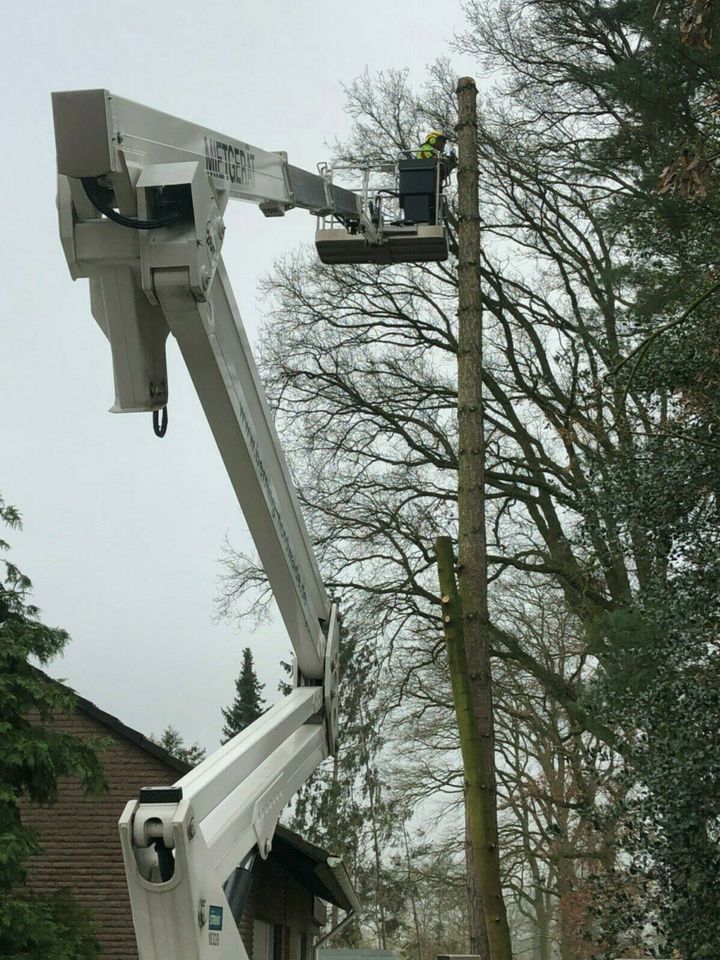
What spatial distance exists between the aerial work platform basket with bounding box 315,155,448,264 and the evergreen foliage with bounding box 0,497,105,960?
4.35 m

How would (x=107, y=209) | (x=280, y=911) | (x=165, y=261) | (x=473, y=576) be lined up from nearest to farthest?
1. (x=107, y=209)
2. (x=165, y=261)
3. (x=473, y=576)
4. (x=280, y=911)

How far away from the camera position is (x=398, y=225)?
1101cm

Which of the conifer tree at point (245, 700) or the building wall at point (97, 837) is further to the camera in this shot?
the conifer tree at point (245, 700)

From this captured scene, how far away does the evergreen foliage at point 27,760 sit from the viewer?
450 inches

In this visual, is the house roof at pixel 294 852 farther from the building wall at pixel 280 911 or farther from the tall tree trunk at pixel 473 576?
the tall tree trunk at pixel 473 576

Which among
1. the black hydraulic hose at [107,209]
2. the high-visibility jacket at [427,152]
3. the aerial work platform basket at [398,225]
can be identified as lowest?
the black hydraulic hose at [107,209]

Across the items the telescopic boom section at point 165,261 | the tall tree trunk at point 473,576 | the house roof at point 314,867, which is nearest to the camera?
the telescopic boom section at point 165,261

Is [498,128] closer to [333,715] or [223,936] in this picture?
[333,715]

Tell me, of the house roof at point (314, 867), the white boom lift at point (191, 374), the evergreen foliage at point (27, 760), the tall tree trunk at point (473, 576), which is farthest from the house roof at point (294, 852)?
the white boom lift at point (191, 374)

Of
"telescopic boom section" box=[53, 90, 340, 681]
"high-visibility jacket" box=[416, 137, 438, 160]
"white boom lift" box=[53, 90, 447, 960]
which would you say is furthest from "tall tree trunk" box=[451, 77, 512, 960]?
"telescopic boom section" box=[53, 90, 340, 681]

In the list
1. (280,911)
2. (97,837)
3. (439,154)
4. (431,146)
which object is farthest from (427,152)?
(280,911)

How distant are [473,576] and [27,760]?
4.61 m

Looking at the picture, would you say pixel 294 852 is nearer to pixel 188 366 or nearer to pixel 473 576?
pixel 473 576

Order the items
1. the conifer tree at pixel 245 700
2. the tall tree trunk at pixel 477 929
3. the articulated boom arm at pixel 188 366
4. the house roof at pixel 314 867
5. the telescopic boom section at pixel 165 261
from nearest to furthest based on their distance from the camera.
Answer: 1. the articulated boom arm at pixel 188 366
2. the telescopic boom section at pixel 165 261
3. the tall tree trunk at pixel 477 929
4. the house roof at pixel 314 867
5. the conifer tree at pixel 245 700
